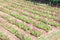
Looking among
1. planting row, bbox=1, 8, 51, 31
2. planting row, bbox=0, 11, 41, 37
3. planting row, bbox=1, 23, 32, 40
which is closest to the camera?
planting row, bbox=1, 23, 32, 40

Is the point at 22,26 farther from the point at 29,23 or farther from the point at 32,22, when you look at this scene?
the point at 32,22

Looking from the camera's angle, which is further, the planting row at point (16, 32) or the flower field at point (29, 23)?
the flower field at point (29, 23)

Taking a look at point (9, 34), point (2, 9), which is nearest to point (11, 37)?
point (9, 34)

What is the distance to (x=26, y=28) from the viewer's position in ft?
48.8

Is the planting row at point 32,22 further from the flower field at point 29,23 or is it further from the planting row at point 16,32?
the planting row at point 16,32

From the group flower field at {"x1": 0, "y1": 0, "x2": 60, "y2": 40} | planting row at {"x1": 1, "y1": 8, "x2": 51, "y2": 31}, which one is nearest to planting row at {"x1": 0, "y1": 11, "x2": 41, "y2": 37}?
flower field at {"x1": 0, "y1": 0, "x2": 60, "y2": 40}

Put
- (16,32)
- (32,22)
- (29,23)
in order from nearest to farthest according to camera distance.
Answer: (16,32) → (29,23) → (32,22)

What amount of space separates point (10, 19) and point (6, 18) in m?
0.43

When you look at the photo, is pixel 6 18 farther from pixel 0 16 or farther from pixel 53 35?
pixel 53 35

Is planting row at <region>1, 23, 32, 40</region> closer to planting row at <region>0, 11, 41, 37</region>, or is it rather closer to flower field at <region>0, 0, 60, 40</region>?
flower field at <region>0, 0, 60, 40</region>

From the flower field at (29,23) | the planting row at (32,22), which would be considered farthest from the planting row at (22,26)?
the planting row at (32,22)

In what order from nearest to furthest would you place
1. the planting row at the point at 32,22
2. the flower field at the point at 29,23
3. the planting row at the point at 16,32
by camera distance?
the planting row at the point at 16,32, the flower field at the point at 29,23, the planting row at the point at 32,22

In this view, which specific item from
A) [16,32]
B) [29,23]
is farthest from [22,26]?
[16,32]

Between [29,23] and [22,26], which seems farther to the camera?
[29,23]
